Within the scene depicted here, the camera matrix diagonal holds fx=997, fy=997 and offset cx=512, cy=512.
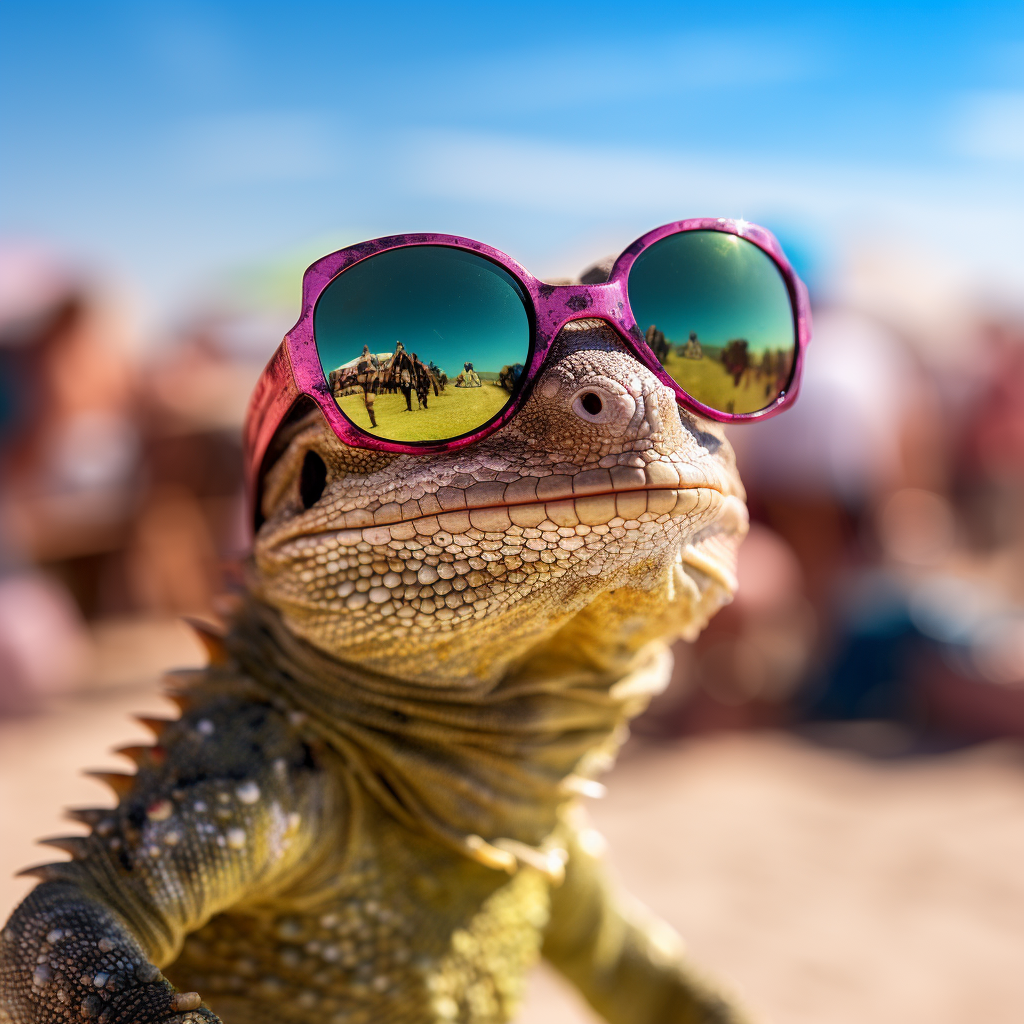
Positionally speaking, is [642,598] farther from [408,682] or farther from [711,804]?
[711,804]

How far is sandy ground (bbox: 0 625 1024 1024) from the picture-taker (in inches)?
138

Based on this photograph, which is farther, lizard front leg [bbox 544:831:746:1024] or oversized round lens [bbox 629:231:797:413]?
lizard front leg [bbox 544:831:746:1024]

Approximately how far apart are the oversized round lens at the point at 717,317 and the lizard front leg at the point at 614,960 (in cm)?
96

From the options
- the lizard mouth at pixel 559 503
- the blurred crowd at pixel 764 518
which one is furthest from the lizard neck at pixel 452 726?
the blurred crowd at pixel 764 518

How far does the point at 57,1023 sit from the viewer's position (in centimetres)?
121

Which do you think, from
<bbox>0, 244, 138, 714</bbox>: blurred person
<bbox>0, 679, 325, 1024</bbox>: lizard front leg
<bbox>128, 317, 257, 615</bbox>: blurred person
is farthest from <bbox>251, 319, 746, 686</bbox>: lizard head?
<bbox>128, 317, 257, 615</bbox>: blurred person

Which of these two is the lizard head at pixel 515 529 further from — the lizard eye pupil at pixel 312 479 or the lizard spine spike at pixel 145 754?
the lizard spine spike at pixel 145 754

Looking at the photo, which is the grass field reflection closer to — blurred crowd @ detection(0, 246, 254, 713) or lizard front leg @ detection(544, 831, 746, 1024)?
lizard front leg @ detection(544, 831, 746, 1024)

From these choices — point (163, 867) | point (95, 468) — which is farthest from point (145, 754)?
point (95, 468)

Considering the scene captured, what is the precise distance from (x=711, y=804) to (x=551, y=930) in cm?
364

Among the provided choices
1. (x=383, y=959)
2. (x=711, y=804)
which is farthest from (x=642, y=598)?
(x=711, y=804)

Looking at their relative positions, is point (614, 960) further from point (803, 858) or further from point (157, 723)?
point (803, 858)

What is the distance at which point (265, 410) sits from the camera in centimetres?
151

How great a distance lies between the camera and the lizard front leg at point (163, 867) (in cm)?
120
